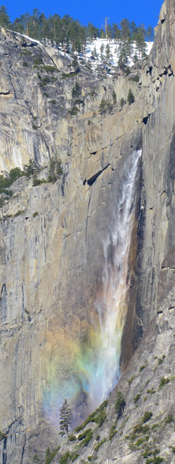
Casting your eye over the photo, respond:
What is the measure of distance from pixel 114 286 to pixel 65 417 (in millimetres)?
12898

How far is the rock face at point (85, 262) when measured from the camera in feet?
197

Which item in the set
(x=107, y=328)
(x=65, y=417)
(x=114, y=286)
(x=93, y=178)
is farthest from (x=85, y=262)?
(x=65, y=417)

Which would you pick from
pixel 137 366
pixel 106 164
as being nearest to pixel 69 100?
pixel 106 164

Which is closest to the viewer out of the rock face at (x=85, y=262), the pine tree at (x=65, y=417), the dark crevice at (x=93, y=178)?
the rock face at (x=85, y=262)

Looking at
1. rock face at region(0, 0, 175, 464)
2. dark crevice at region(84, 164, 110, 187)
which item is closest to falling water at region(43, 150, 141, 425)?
rock face at region(0, 0, 175, 464)

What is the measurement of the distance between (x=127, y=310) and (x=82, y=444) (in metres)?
14.1

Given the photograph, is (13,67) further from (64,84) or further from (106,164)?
(106,164)

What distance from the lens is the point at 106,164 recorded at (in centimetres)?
7794

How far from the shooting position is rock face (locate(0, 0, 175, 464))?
6009 cm

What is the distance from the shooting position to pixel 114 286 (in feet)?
242

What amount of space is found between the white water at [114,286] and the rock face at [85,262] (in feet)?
2.71

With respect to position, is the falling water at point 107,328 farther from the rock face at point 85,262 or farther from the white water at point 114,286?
the rock face at point 85,262

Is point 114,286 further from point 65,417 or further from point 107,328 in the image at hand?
point 65,417

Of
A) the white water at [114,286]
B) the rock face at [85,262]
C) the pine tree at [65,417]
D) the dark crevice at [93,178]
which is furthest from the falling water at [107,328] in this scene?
the dark crevice at [93,178]
